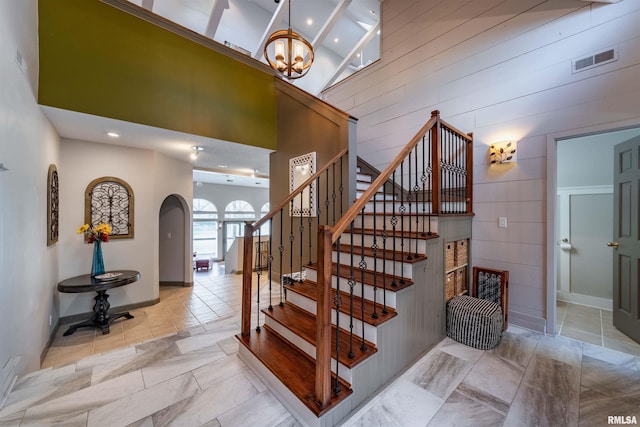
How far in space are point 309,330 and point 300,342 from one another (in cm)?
12

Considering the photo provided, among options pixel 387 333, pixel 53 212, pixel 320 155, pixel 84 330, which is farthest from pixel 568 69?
pixel 84 330

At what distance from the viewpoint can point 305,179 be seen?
13.6 ft

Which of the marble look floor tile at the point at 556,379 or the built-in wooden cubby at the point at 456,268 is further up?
the built-in wooden cubby at the point at 456,268

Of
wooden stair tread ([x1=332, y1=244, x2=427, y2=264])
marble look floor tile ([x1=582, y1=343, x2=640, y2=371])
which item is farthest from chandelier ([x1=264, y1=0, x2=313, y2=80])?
marble look floor tile ([x1=582, y1=343, x2=640, y2=371])

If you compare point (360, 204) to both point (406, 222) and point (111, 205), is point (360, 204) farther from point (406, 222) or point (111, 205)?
point (111, 205)

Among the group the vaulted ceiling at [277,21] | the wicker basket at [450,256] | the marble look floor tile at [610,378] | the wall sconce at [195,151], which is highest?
the vaulted ceiling at [277,21]

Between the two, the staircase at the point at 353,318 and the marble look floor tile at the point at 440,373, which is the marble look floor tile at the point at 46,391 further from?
the marble look floor tile at the point at 440,373

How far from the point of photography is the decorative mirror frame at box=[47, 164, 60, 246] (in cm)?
289

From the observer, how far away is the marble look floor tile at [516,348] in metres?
2.31

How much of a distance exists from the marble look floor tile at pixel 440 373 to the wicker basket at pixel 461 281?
0.95m

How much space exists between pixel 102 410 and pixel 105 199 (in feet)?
10.6

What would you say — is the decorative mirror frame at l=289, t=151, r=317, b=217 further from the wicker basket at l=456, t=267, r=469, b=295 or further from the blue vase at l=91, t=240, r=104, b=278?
the blue vase at l=91, t=240, r=104, b=278

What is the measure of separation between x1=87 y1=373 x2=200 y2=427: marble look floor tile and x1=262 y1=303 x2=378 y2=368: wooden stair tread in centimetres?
84

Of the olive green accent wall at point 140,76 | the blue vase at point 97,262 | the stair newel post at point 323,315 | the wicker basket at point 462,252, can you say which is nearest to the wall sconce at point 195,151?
the olive green accent wall at point 140,76
